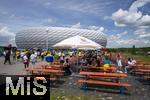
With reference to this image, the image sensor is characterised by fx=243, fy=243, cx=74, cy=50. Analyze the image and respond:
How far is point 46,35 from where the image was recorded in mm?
128375

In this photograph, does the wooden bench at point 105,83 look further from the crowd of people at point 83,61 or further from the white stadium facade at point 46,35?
the white stadium facade at point 46,35

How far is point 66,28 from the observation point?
134 meters

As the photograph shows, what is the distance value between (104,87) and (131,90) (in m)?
1.44

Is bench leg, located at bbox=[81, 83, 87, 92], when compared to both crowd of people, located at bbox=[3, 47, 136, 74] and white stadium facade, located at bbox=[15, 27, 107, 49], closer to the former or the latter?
crowd of people, located at bbox=[3, 47, 136, 74]

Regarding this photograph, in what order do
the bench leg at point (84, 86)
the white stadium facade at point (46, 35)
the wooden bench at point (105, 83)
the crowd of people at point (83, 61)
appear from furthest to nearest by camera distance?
the white stadium facade at point (46, 35)
the crowd of people at point (83, 61)
the bench leg at point (84, 86)
the wooden bench at point (105, 83)

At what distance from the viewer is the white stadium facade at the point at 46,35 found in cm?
12825

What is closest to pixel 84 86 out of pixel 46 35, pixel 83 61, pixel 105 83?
pixel 105 83

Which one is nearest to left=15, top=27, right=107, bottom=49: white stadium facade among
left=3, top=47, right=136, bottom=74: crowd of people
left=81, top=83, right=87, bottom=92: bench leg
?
left=3, top=47, right=136, bottom=74: crowd of people

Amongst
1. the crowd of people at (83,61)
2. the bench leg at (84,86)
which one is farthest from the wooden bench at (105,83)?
the crowd of people at (83,61)

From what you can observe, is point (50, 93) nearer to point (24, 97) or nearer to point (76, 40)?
point (24, 97)

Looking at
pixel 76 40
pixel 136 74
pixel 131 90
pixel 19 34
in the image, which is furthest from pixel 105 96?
pixel 19 34

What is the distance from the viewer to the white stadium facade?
128250 mm

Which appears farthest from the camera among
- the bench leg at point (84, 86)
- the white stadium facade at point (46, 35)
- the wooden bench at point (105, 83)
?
the white stadium facade at point (46, 35)

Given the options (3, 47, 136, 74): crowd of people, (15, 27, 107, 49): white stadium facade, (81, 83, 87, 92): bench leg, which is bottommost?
(81, 83, 87, 92): bench leg
